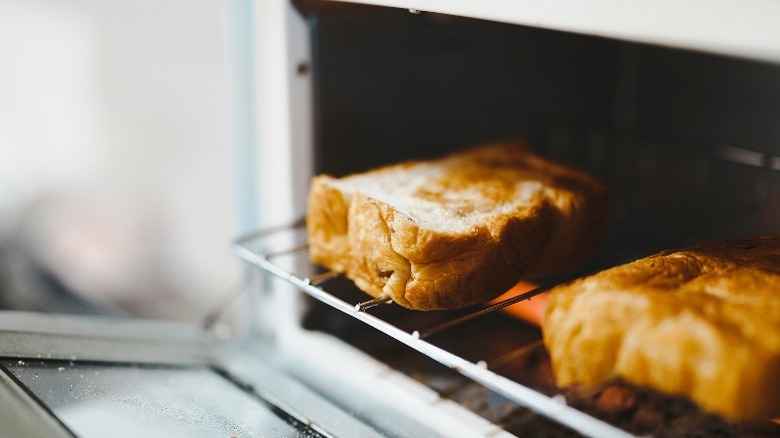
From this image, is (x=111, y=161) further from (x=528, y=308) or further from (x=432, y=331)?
(x=432, y=331)

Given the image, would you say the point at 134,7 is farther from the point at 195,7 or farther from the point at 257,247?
the point at 257,247

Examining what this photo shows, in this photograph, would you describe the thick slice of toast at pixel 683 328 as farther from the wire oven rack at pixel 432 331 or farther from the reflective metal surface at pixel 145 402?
the reflective metal surface at pixel 145 402

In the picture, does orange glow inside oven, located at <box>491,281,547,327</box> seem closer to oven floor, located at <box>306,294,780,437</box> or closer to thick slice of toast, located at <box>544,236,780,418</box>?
oven floor, located at <box>306,294,780,437</box>

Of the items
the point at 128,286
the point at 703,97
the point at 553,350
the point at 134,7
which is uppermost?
the point at 134,7

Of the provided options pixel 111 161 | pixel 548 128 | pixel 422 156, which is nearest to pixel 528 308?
pixel 422 156

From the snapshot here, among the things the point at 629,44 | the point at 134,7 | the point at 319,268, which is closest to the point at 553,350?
the point at 319,268

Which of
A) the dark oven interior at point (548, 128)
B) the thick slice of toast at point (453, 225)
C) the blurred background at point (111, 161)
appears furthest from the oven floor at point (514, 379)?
the blurred background at point (111, 161)
